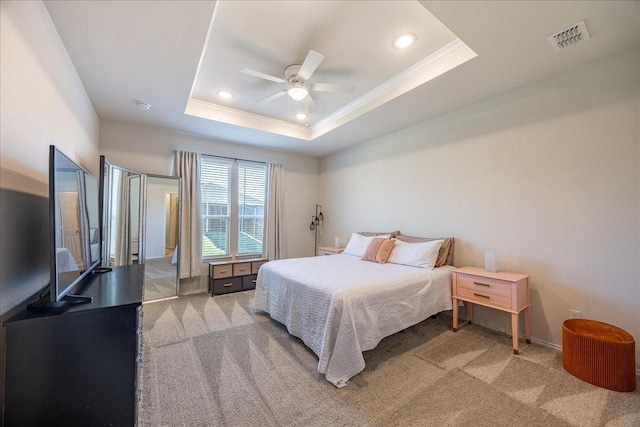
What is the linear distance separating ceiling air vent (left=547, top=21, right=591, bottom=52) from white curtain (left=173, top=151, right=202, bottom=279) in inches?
177

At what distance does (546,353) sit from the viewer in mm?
2357

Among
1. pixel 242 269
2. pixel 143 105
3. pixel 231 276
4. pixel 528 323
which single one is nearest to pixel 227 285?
pixel 231 276

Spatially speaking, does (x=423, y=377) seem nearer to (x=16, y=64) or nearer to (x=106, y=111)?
(x=16, y=64)

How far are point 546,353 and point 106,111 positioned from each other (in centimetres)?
551

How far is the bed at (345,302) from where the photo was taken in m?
1.99

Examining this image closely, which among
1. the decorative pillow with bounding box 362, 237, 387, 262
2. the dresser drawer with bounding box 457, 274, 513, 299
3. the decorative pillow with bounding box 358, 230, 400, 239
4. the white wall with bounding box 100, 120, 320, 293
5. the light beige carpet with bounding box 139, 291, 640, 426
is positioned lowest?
the light beige carpet with bounding box 139, 291, 640, 426

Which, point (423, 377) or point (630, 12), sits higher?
point (630, 12)

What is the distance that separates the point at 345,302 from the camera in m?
2.04

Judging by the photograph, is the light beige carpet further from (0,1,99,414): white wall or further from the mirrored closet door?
the mirrored closet door

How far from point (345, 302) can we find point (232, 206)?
334 cm

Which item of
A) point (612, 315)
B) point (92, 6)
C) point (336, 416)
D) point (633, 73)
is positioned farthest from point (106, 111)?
point (612, 315)

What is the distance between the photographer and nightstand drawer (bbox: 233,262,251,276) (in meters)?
4.29

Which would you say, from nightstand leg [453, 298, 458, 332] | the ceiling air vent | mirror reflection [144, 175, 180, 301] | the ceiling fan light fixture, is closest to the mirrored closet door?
mirror reflection [144, 175, 180, 301]

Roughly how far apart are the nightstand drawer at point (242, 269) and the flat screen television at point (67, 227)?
239 cm
